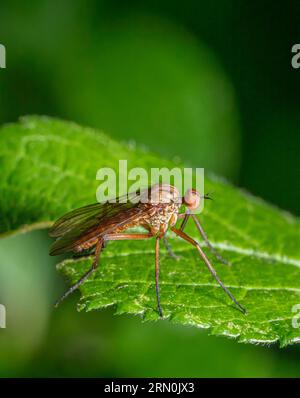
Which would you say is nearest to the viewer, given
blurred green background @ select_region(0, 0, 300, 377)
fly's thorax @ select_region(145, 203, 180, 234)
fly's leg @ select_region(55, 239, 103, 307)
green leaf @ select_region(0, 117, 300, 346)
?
green leaf @ select_region(0, 117, 300, 346)

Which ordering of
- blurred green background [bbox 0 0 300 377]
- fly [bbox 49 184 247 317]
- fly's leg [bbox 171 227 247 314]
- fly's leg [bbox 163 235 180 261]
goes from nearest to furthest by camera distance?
fly's leg [bbox 171 227 247 314], fly [bbox 49 184 247 317], fly's leg [bbox 163 235 180 261], blurred green background [bbox 0 0 300 377]

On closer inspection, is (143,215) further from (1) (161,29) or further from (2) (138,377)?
(1) (161,29)

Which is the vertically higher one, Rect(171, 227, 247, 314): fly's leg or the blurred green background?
the blurred green background

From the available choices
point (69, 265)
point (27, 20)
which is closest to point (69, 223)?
point (69, 265)

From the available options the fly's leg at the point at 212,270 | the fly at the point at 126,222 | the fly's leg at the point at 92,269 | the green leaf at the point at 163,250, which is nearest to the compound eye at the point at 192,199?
the fly at the point at 126,222

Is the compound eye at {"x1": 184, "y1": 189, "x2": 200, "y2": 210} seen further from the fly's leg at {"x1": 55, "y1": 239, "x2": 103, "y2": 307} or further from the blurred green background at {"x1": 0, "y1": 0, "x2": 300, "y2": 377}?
the blurred green background at {"x1": 0, "y1": 0, "x2": 300, "y2": 377}

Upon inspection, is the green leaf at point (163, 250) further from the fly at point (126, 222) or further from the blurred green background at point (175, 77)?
the blurred green background at point (175, 77)

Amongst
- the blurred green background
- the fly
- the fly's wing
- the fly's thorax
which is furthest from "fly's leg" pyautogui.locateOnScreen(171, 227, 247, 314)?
the blurred green background
